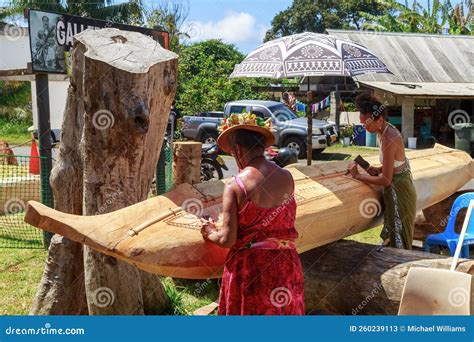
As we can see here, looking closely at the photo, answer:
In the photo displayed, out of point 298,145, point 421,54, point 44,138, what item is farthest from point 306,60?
point 421,54

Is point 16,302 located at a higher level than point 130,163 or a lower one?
lower

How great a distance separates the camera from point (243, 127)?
3.04 meters

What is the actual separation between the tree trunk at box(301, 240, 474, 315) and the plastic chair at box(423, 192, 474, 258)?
138 centimetres

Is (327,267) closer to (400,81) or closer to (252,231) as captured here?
(252,231)

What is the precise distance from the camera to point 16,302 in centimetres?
510

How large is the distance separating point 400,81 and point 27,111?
1723 centimetres

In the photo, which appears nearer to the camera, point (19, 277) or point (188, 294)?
point (188, 294)

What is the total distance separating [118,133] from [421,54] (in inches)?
744

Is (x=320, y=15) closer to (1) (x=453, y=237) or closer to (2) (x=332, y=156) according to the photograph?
(2) (x=332, y=156)

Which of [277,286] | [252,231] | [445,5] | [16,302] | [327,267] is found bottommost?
[16,302]

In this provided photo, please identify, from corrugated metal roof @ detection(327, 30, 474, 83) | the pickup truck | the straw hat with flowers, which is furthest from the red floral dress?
corrugated metal roof @ detection(327, 30, 474, 83)

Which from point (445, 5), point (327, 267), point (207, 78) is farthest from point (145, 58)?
point (445, 5)

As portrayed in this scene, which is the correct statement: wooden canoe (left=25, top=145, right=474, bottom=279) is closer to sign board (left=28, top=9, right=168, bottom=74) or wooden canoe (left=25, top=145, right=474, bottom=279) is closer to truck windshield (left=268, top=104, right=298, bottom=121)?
sign board (left=28, top=9, right=168, bottom=74)

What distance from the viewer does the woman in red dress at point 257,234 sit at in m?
2.89
